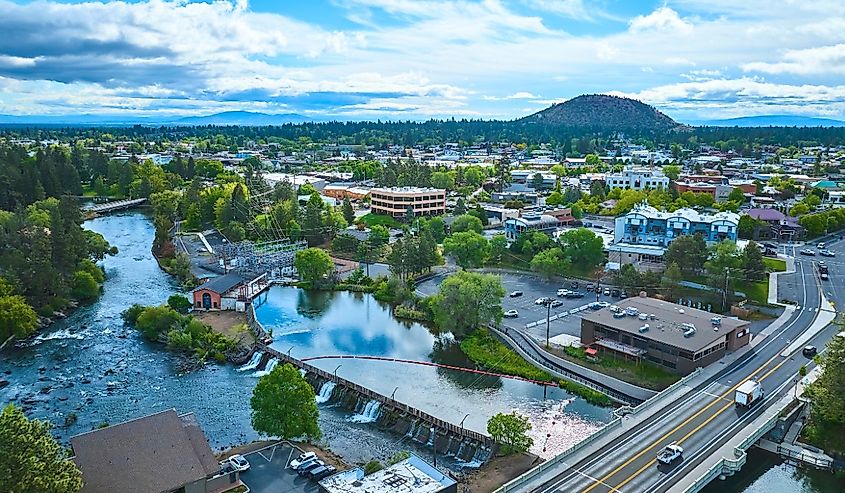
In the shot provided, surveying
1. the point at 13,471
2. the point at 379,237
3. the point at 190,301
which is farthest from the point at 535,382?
the point at 379,237

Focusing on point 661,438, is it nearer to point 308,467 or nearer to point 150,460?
point 308,467

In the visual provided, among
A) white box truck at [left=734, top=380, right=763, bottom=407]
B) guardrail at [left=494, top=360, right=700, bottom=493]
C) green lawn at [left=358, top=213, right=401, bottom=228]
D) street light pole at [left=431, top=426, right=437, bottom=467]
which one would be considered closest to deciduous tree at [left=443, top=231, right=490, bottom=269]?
green lawn at [left=358, top=213, right=401, bottom=228]

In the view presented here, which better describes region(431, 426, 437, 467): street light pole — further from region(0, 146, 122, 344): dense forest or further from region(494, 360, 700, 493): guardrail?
region(0, 146, 122, 344): dense forest

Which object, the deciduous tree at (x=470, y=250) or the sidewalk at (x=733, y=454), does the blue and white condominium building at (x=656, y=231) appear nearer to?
the deciduous tree at (x=470, y=250)

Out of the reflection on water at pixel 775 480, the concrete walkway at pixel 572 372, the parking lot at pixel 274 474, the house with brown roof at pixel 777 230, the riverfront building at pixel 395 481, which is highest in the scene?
the house with brown roof at pixel 777 230

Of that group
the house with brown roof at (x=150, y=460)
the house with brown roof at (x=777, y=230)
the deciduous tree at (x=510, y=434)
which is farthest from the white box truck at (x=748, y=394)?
the house with brown roof at (x=777, y=230)

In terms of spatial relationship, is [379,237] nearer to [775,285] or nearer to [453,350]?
[453,350]

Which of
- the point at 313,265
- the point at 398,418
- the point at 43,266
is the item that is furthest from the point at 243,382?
the point at 43,266
